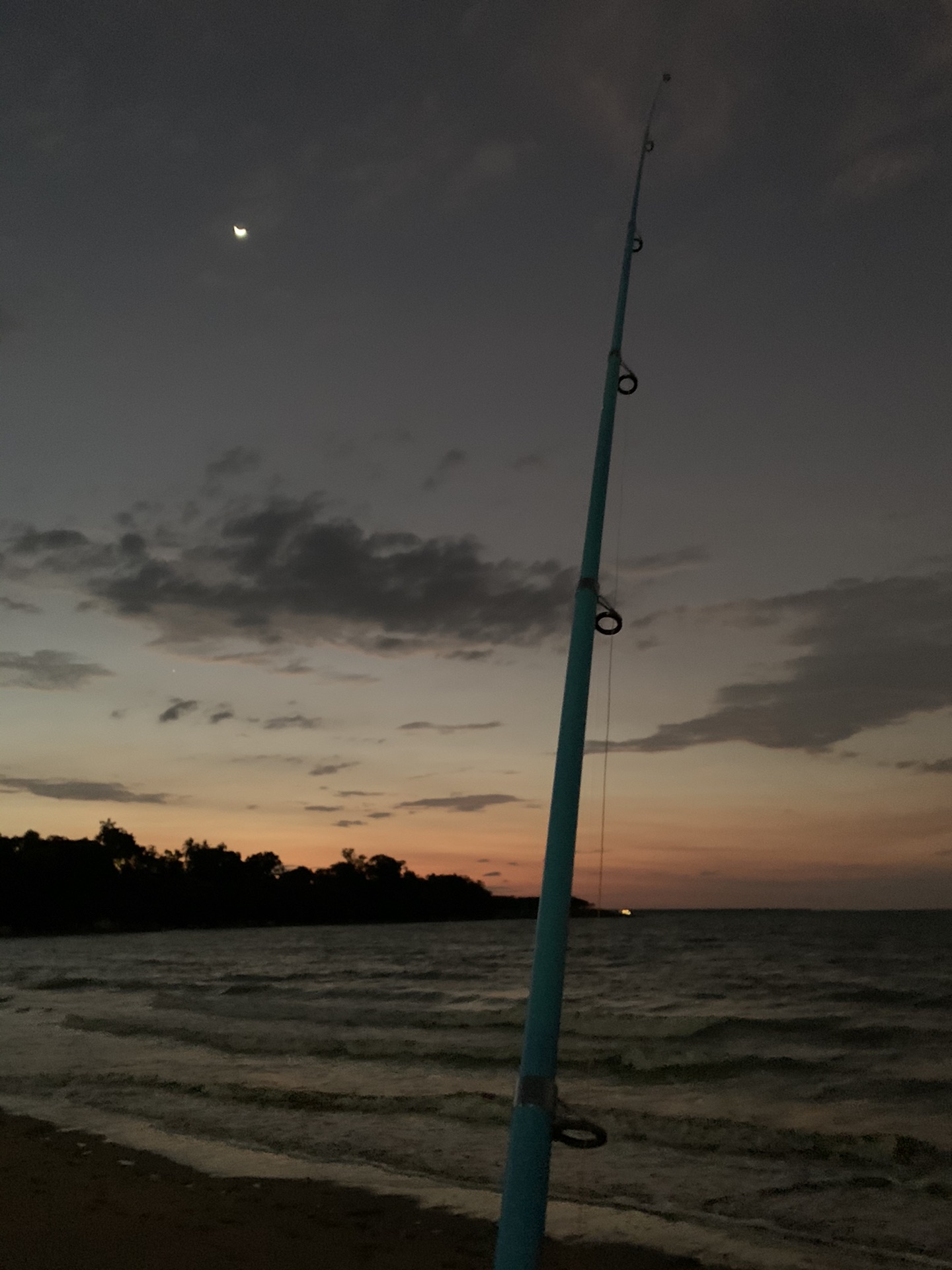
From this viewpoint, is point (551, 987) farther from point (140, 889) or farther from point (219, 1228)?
point (140, 889)

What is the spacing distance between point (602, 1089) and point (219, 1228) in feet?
28.2

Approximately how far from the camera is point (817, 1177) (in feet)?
32.8

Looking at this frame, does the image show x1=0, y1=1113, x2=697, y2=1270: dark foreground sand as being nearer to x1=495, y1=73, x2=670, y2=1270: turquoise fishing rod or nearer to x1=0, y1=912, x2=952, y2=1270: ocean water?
x1=0, y1=912, x2=952, y2=1270: ocean water

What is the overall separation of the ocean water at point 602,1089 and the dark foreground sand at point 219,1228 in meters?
0.79

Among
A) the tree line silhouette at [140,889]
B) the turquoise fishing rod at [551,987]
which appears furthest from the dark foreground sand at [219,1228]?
the tree line silhouette at [140,889]

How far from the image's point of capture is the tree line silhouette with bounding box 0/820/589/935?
129500 mm

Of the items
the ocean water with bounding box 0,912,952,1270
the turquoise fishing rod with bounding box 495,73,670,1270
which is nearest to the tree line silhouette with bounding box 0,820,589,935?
the ocean water with bounding box 0,912,952,1270

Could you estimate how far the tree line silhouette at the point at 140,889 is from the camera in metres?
130

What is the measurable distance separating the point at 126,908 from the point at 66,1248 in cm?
15289

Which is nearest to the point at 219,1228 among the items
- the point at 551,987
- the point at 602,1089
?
the point at 551,987

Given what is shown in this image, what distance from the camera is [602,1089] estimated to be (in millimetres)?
14914

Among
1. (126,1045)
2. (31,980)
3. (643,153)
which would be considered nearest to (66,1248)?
(643,153)

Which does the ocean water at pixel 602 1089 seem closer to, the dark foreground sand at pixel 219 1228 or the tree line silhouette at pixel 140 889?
the dark foreground sand at pixel 219 1228

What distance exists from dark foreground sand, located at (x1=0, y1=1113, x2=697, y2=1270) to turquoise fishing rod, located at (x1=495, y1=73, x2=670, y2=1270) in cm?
586
